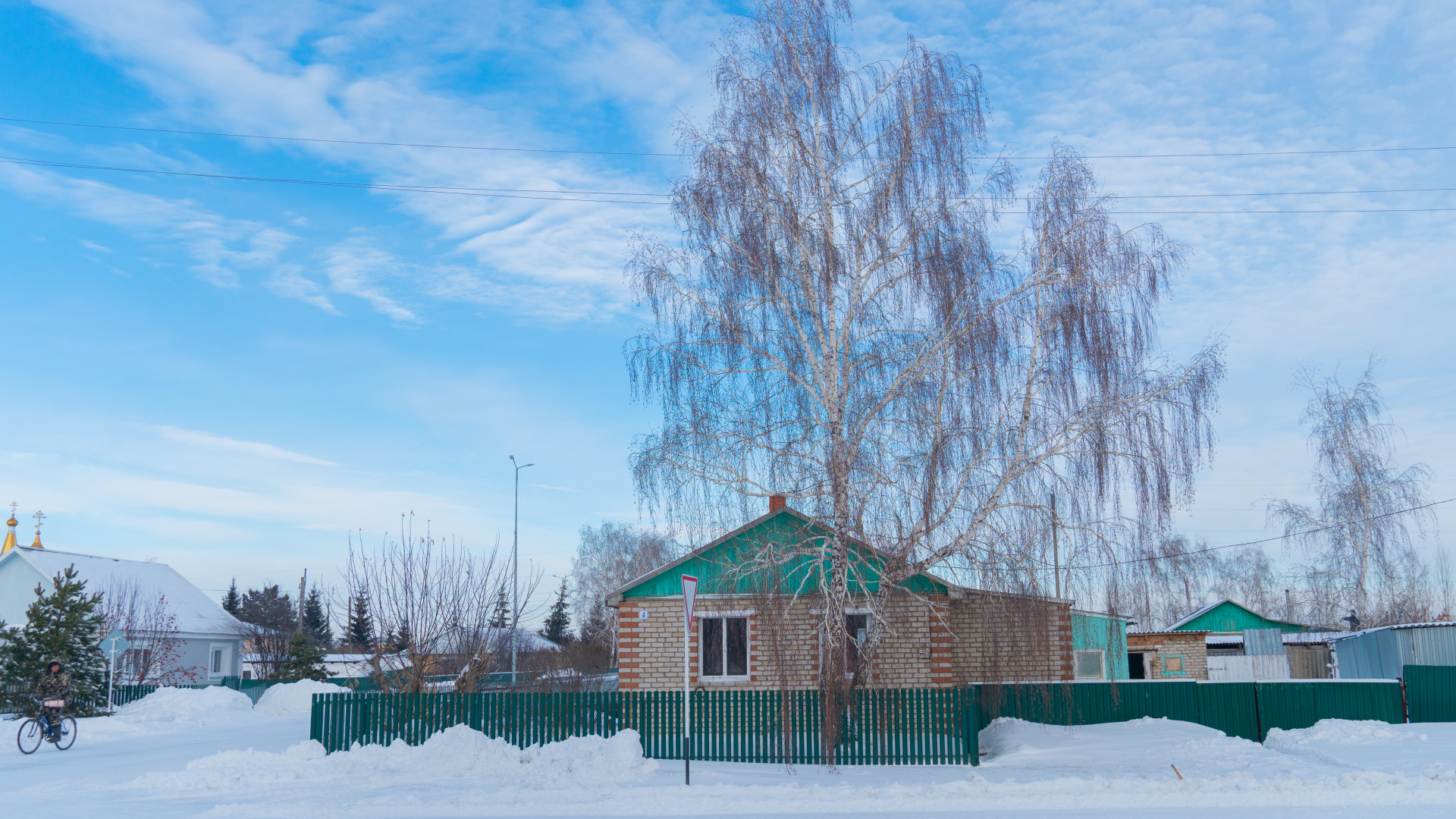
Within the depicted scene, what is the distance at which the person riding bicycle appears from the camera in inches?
824

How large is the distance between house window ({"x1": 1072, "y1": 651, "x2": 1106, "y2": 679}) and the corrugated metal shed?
7.16m

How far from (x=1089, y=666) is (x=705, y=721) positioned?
1851cm

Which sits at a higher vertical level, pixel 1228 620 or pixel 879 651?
pixel 879 651

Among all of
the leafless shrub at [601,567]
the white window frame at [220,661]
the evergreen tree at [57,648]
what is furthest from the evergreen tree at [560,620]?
the evergreen tree at [57,648]

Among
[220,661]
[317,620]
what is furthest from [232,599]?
[220,661]

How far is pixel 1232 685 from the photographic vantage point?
65.3 ft

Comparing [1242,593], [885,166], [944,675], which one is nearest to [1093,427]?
[885,166]

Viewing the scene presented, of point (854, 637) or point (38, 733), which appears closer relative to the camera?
point (854, 637)

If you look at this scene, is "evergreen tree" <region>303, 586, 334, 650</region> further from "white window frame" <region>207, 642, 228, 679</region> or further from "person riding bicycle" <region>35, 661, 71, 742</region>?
"person riding bicycle" <region>35, 661, 71, 742</region>

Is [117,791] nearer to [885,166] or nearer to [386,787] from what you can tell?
[386,787]

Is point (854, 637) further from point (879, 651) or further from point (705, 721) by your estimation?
point (705, 721)

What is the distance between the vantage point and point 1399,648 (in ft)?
86.1

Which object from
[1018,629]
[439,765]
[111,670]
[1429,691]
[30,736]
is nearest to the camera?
[1018,629]

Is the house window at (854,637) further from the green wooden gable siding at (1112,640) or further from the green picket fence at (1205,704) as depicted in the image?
the green wooden gable siding at (1112,640)
